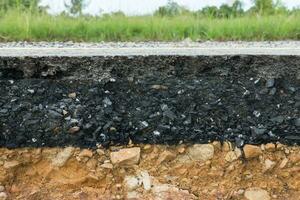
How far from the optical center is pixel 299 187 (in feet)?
10.2

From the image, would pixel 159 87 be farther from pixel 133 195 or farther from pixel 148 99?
pixel 133 195

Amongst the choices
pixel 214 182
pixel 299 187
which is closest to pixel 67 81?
pixel 214 182

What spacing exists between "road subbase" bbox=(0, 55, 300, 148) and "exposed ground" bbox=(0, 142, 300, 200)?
59 mm

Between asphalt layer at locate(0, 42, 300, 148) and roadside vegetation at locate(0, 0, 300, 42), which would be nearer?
asphalt layer at locate(0, 42, 300, 148)

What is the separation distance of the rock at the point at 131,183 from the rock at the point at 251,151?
63 centimetres

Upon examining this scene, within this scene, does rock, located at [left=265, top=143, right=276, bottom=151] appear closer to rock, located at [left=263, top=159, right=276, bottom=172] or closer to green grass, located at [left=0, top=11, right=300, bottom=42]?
rock, located at [left=263, top=159, right=276, bottom=172]

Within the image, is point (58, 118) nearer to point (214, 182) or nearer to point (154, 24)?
point (214, 182)

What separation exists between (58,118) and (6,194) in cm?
51

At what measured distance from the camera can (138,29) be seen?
270 inches

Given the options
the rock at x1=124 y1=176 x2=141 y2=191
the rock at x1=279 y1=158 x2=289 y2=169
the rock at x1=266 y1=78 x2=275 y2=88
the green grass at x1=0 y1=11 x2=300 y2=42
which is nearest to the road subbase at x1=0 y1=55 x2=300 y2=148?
the rock at x1=266 y1=78 x2=275 y2=88

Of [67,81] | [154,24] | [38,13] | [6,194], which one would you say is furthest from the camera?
[38,13]

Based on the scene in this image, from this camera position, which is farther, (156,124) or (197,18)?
(197,18)

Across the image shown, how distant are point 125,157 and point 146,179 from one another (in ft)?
0.56

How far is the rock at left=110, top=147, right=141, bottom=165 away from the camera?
3076 millimetres
